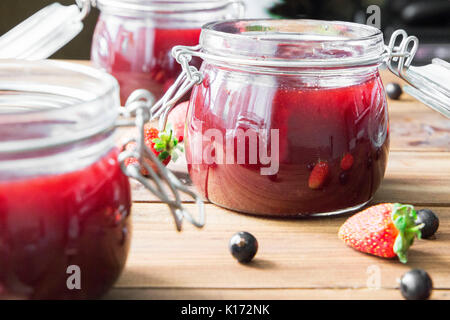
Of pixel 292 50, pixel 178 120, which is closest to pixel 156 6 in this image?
pixel 178 120

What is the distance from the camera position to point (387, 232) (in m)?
0.85

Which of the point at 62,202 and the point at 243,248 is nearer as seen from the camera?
the point at 62,202

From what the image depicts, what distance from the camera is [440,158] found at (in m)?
1.27

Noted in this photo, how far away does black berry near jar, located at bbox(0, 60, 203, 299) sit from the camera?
0.61m

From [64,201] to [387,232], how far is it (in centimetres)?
42

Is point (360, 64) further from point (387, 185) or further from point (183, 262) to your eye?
point (183, 262)

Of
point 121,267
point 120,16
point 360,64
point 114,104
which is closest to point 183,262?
point 121,267

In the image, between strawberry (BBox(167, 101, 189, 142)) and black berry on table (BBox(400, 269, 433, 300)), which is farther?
strawberry (BBox(167, 101, 189, 142))

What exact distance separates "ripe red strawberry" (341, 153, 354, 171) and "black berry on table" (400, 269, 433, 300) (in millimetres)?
237

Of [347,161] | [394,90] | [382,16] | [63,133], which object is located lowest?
[382,16]

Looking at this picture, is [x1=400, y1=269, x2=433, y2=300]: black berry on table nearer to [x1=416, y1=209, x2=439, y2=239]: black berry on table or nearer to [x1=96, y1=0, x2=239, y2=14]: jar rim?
[x1=416, y1=209, x2=439, y2=239]: black berry on table

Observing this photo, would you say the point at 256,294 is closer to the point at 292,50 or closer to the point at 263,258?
the point at 263,258

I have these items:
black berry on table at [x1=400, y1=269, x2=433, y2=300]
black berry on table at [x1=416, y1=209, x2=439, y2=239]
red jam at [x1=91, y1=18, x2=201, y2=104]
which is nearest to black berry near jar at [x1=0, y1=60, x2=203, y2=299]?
black berry on table at [x1=400, y1=269, x2=433, y2=300]
